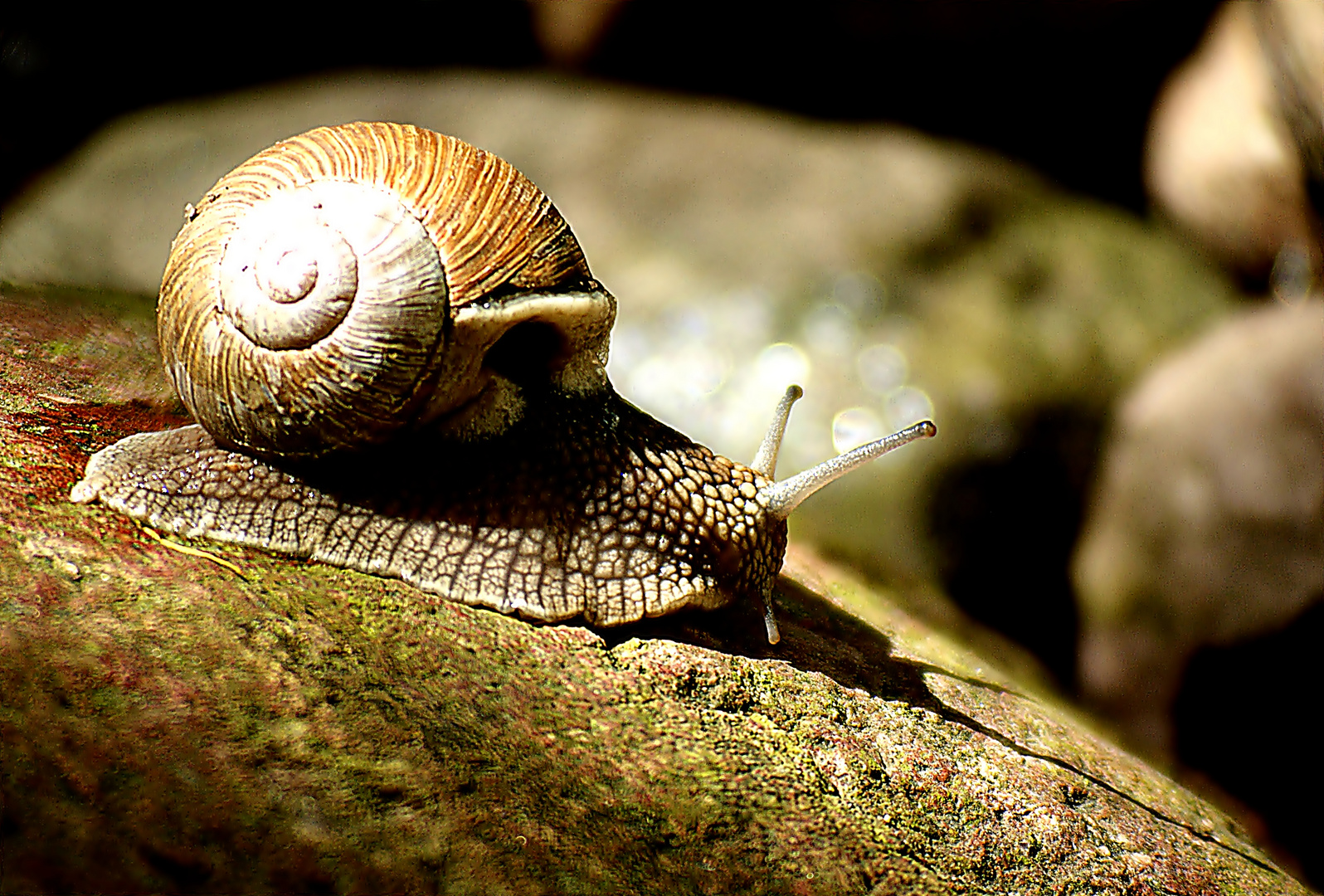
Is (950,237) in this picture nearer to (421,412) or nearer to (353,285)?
(421,412)

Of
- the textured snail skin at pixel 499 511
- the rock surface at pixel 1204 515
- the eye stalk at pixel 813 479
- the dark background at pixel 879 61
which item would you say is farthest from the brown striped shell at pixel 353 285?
the dark background at pixel 879 61

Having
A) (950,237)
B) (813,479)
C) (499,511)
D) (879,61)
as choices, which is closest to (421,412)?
(499,511)

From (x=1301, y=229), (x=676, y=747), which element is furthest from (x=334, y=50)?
(x=676, y=747)

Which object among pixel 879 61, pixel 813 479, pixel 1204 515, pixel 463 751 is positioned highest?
pixel 879 61

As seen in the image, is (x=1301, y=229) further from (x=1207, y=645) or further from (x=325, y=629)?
(x=325, y=629)

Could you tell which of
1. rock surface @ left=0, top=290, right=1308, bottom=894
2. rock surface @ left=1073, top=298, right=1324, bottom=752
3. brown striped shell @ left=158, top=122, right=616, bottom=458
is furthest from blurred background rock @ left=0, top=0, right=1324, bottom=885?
brown striped shell @ left=158, top=122, right=616, bottom=458

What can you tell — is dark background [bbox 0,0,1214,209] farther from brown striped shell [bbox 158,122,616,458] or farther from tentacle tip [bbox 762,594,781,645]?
tentacle tip [bbox 762,594,781,645]

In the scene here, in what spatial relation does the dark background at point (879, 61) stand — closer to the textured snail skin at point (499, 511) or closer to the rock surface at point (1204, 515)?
the rock surface at point (1204, 515)
